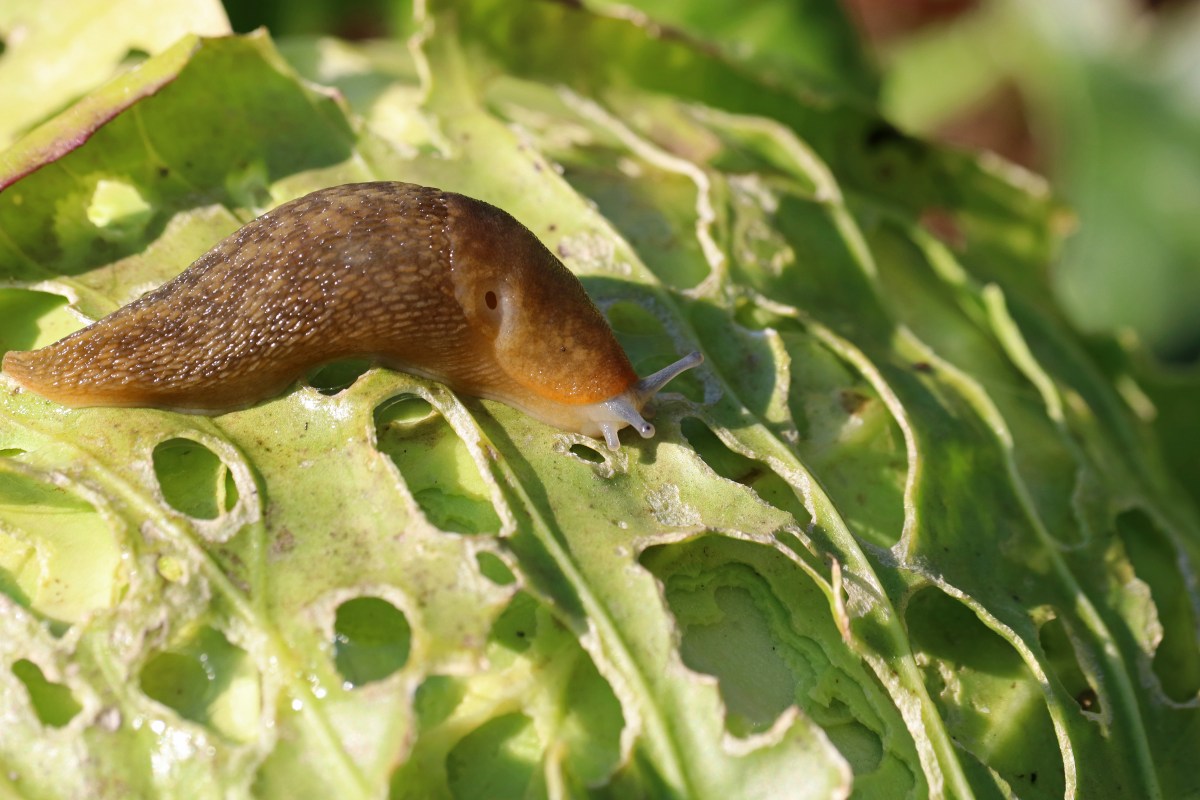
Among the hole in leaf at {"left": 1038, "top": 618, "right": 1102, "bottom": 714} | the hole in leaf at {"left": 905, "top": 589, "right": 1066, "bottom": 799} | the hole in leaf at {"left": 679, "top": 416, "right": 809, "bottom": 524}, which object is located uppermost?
the hole in leaf at {"left": 679, "top": 416, "right": 809, "bottom": 524}

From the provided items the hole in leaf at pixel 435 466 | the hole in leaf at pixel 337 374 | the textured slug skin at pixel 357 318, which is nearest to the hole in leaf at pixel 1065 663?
the textured slug skin at pixel 357 318

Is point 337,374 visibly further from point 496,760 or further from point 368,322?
point 496,760

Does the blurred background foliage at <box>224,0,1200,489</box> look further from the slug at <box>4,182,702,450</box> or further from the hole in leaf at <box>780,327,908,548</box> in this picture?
the slug at <box>4,182,702,450</box>

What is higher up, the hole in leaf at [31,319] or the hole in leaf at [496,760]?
the hole in leaf at [31,319]

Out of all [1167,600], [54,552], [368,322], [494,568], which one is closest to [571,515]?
[494,568]

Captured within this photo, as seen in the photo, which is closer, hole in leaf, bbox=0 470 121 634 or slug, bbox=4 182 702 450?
hole in leaf, bbox=0 470 121 634

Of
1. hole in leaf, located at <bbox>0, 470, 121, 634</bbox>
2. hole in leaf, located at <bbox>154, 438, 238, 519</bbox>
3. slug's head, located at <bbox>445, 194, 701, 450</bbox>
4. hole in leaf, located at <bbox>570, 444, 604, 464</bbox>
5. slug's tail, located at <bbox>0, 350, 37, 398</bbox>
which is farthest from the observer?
slug's head, located at <bbox>445, 194, 701, 450</bbox>

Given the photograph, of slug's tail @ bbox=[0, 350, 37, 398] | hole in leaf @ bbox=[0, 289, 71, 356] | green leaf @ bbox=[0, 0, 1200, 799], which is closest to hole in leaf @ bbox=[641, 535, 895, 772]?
green leaf @ bbox=[0, 0, 1200, 799]

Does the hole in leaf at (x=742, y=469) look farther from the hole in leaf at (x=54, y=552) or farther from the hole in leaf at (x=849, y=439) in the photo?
the hole in leaf at (x=54, y=552)
